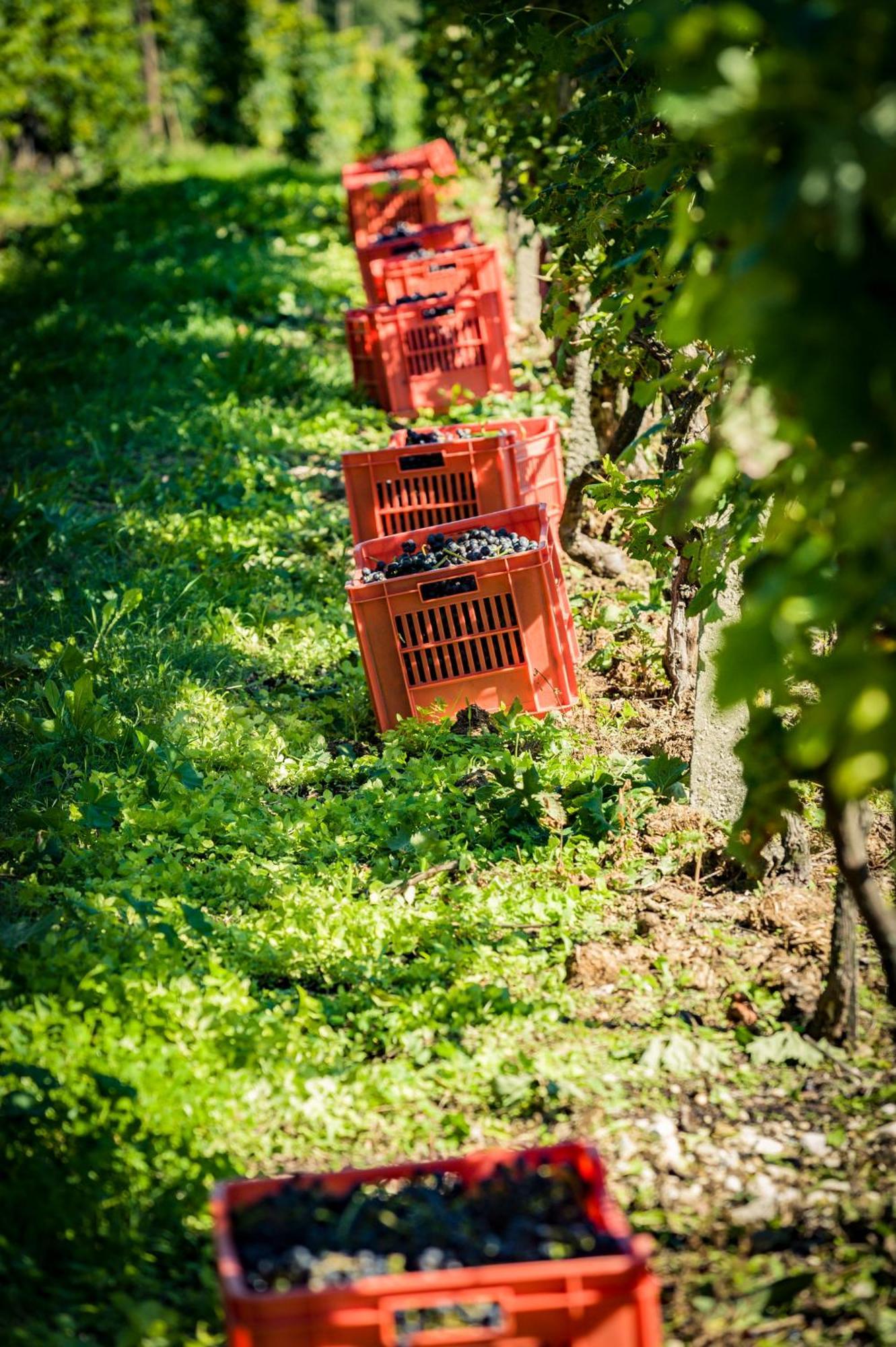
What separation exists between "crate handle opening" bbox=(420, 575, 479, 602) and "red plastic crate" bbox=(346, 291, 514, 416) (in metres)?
3.68

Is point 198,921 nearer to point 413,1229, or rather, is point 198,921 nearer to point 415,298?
point 413,1229

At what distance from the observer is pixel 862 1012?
3109 millimetres

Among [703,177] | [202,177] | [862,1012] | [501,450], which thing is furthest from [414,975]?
[202,177]

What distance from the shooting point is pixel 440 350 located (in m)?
8.04

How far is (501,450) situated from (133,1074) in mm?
3329

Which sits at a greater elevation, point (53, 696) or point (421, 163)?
point (421, 163)

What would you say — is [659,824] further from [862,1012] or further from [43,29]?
[43,29]

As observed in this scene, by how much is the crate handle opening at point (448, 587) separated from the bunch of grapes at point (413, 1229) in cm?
261

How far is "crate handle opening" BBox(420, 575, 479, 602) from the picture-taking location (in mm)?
4559

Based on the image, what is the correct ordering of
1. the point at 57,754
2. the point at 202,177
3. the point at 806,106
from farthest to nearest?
the point at 202,177 < the point at 57,754 < the point at 806,106

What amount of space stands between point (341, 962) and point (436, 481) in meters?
2.76

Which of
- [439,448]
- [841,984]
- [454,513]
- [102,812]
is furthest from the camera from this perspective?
[454,513]

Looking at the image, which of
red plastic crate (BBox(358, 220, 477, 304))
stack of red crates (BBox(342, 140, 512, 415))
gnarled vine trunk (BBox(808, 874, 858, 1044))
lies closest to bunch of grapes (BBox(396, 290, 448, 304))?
stack of red crates (BBox(342, 140, 512, 415))

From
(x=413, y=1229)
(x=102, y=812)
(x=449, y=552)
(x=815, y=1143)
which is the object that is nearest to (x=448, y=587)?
(x=449, y=552)
